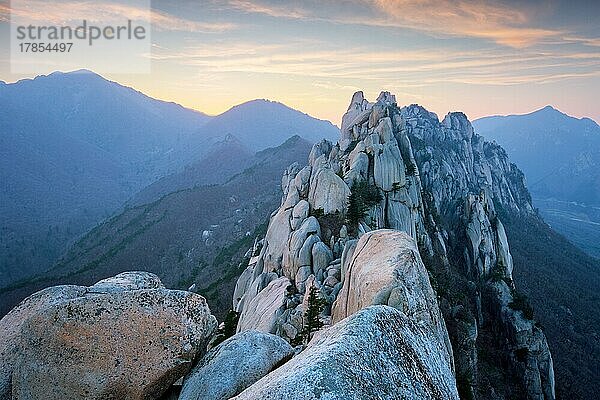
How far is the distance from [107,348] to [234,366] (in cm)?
352

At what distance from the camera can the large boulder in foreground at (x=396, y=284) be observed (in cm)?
1388

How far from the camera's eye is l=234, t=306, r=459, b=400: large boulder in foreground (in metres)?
7.01

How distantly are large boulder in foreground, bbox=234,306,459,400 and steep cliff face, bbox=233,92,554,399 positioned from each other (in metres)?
2.22

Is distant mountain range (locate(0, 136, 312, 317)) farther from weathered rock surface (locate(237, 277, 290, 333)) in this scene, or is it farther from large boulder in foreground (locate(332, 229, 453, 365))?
large boulder in foreground (locate(332, 229, 453, 365))

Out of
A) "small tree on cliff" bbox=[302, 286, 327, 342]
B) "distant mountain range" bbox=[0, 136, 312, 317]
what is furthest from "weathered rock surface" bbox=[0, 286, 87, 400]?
"distant mountain range" bbox=[0, 136, 312, 317]

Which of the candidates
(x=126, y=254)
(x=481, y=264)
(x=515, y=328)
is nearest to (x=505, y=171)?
(x=481, y=264)

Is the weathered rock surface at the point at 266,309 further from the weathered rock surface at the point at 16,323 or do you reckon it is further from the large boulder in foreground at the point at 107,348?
the large boulder in foreground at the point at 107,348

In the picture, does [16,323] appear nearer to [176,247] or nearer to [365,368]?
[365,368]

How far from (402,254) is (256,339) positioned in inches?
273

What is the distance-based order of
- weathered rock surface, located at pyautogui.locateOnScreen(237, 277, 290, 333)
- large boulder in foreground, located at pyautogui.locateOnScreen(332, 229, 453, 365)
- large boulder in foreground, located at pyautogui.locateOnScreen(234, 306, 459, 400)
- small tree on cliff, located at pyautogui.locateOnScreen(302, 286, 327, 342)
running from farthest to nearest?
weathered rock surface, located at pyautogui.locateOnScreen(237, 277, 290, 333) < small tree on cliff, located at pyautogui.locateOnScreen(302, 286, 327, 342) < large boulder in foreground, located at pyautogui.locateOnScreen(332, 229, 453, 365) < large boulder in foreground, located at pyautogui.locateOnScreen(234, 306, 459, 400)

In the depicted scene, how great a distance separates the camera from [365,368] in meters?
7.67

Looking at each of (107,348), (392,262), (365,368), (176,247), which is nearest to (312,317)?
(392,262)

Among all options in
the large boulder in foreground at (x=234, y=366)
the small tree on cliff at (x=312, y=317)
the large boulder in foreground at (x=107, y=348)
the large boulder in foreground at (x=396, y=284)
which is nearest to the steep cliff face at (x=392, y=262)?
the large boulder in foreground at (x=396, y=284)

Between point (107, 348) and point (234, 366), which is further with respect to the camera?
point (234, 366)
